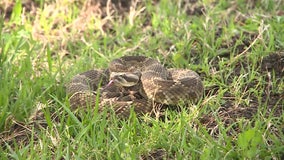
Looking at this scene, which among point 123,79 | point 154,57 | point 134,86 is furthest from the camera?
point 154,57

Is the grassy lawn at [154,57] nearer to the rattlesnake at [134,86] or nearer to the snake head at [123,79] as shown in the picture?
the rattlesnake at [134,86]

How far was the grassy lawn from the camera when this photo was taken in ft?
16.6

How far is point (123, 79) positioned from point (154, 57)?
1172 mm

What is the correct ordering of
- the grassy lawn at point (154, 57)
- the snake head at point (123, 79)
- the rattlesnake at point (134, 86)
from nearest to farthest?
the grassy lawn at point (154, 57) → the rattlesnake at point (134, 86) → the snake head at point (123, 79)

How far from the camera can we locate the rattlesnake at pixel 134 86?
590cm

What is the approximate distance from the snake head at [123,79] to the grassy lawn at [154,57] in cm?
55

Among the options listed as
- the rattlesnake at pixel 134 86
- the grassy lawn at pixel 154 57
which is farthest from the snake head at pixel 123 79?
the grassy lawn at pixel 154 57

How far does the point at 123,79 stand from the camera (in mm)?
6238

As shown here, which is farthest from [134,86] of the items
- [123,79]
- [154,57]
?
[154,57]

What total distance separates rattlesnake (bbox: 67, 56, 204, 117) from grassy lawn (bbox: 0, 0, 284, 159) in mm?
136

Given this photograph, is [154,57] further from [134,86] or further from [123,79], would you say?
[123,79]

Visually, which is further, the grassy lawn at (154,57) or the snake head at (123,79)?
the snake head at (123,79)

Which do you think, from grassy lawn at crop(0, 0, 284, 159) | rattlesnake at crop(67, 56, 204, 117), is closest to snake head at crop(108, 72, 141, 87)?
rattlesnake at crop(67, 56, 204, 117)

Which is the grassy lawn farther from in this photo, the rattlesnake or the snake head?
the snake head
